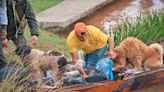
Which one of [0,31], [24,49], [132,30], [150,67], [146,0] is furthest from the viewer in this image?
[146,0]

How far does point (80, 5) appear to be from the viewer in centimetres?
1897

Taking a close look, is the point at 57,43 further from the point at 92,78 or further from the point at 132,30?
the point at 92,78

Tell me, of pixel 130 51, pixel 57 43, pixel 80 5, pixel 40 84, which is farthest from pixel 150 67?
pixel 80 5

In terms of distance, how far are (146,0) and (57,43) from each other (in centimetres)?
908

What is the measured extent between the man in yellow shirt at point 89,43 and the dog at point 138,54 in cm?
38

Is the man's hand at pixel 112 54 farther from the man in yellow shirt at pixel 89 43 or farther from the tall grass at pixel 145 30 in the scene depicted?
the tall grass at pixel 145 30

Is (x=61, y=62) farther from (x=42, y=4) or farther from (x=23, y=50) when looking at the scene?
(x=42, y=4)

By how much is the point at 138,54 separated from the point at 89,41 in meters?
1.08

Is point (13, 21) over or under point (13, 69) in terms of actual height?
over

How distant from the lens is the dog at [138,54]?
923 centimetres

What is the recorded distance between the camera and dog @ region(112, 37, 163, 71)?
363 inches

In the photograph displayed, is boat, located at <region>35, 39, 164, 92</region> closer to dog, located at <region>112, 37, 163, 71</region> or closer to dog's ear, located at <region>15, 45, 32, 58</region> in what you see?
dog, located at <region>112, 37, 163, 71</region>

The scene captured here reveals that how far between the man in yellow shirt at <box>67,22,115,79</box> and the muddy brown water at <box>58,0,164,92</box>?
6787 mm

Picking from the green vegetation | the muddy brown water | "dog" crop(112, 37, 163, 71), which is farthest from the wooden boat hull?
the green vegetation
